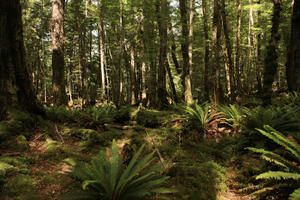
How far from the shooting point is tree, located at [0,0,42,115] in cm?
446

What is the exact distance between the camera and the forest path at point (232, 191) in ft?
9.48

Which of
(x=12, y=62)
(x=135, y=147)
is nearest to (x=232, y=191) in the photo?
(x=135, y=147)

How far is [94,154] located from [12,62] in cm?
336

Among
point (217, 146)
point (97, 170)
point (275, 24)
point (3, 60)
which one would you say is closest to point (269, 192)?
point (217, 146)

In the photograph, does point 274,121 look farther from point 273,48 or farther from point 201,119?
point 273,48

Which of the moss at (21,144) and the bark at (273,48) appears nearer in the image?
the moss at (21,144)

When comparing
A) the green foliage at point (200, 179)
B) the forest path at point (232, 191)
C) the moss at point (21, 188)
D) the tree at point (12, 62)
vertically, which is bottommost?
the forest path at point (232, 191)

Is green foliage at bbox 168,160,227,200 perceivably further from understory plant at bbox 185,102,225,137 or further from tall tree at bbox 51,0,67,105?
Result: tall tree at bbox 51,0,67,105

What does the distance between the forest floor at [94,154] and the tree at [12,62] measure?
999mm

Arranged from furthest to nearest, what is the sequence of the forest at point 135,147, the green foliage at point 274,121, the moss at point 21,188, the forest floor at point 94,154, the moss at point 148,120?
A: the moss at point 148,120, the green foliage at point 274,121, the forest floor at point 94,154, the forest at point 135,147, the moss at point 21,188

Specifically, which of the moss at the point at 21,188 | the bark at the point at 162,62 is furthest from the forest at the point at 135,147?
the bark at the point at 162,62

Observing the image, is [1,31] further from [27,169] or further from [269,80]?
[269,80]

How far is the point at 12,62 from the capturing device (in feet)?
15.2

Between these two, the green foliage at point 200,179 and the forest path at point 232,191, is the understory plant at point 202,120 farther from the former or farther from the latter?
the forest path at point 232,191
